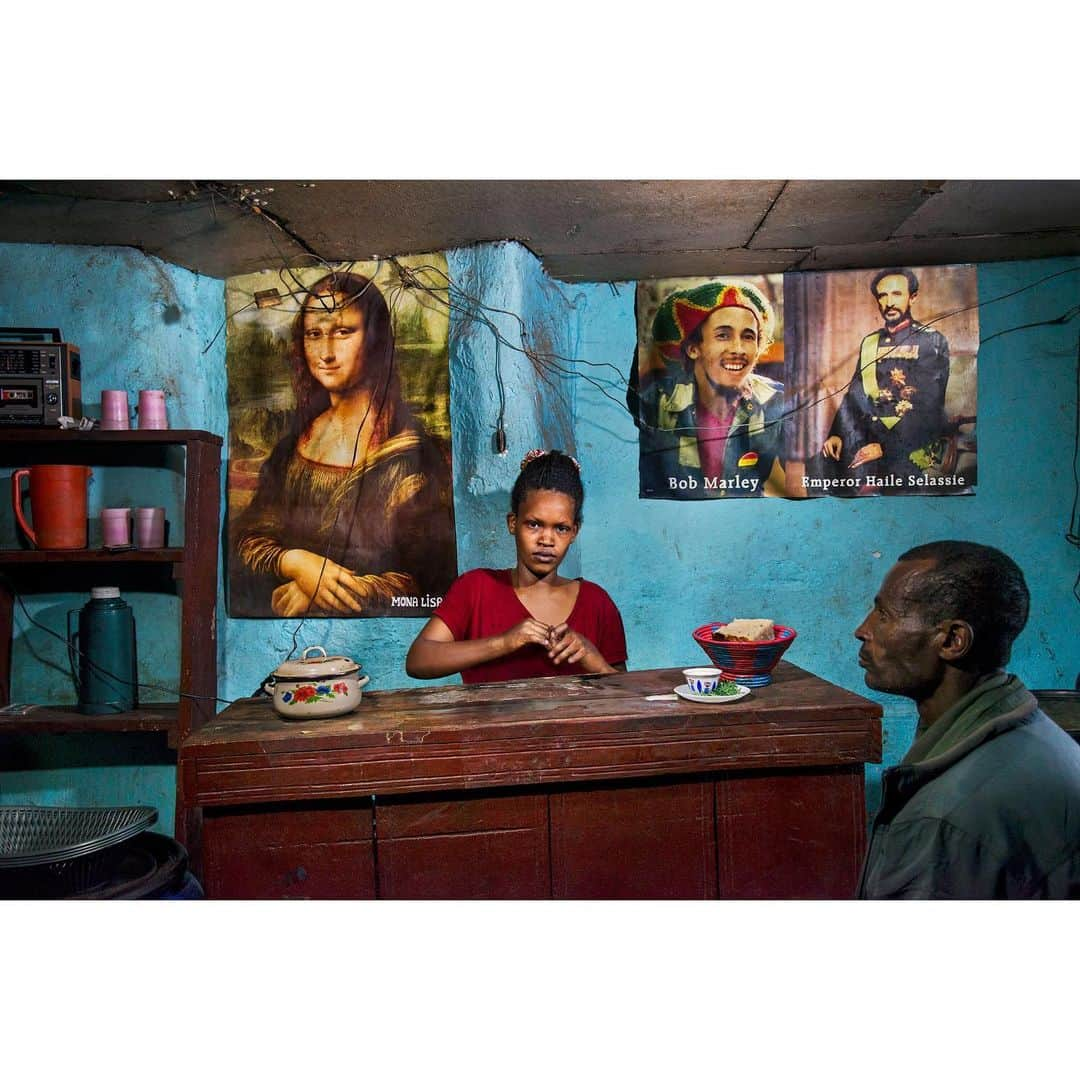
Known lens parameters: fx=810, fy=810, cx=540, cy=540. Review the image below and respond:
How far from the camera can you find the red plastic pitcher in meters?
2.41

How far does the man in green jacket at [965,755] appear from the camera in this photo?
1.52 meters

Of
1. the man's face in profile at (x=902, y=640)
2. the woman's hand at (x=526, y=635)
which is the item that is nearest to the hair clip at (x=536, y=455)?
the woman's hand at (x=526, y=635)

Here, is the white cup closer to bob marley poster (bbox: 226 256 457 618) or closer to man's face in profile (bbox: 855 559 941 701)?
man's face in profile (bbox: 855 559 941 701)

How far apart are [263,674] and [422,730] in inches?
42.1

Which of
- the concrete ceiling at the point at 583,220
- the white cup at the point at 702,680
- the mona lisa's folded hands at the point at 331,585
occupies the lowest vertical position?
the white cup at the point at 702,680

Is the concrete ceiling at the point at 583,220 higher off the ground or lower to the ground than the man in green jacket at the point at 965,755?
higher

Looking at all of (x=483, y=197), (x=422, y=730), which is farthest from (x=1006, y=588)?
(x=483, y=197)

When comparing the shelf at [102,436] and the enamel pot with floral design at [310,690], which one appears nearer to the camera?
the enamel pot with floral design at [310,690]

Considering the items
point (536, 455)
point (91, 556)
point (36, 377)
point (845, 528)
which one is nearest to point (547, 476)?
point (536, 455)

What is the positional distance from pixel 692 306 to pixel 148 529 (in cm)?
183

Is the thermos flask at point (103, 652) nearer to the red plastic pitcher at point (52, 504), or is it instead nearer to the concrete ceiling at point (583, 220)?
the red plastic pitcher at point (52, 504)

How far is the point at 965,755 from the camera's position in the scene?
1559 millimetres

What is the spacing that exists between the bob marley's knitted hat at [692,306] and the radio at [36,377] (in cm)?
174

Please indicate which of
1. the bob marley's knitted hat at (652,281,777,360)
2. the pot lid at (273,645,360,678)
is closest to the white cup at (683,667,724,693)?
the pot lid at (273,645,360,678)
